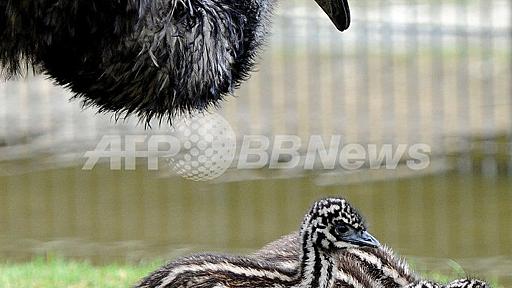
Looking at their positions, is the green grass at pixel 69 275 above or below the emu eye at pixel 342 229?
below

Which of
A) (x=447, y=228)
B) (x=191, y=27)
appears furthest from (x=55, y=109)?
(x=191, y=27)

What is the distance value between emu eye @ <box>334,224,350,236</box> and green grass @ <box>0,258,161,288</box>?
3.57 feet

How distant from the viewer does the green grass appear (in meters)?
5.16

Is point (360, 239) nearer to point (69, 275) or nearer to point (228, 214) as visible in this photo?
point (69, 275)

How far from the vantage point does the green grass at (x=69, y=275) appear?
5164 millimetres

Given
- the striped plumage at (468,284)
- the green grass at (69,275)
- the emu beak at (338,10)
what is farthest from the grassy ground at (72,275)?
the emu beak at (338,10)

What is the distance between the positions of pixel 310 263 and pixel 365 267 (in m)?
0.34

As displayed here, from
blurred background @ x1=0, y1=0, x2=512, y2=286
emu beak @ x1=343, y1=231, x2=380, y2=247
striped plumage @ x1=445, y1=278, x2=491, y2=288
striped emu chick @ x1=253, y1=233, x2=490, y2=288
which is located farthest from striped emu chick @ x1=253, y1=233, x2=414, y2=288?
blurred background @ x1=0, y1=0, x2=512, y2=286

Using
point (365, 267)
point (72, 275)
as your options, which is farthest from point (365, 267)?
point (72, 275)

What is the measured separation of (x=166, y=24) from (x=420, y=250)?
379 cm

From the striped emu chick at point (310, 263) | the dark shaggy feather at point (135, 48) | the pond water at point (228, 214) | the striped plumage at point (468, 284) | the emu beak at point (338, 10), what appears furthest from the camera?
the pond water at point (228, 214)

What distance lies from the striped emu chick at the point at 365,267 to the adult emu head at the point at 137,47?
1.12m

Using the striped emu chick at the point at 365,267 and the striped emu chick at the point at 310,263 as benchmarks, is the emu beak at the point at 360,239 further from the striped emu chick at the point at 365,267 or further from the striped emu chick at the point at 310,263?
the striped emu chick at the point at 365,267

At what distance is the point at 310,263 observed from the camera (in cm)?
431
